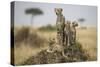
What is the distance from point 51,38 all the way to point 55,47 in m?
0.13

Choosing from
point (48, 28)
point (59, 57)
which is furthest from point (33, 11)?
point (59, 57)

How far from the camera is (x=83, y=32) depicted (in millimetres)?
2703

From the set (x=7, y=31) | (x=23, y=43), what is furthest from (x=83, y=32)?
(x=7, y=31)

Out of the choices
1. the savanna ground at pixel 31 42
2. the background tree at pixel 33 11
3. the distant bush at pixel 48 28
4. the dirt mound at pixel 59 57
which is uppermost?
the background tree at pixel 33 11

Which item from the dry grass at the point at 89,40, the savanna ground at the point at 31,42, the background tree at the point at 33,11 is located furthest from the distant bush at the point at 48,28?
the dry grass at the point at 89,40

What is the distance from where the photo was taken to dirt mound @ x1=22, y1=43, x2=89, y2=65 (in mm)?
2436

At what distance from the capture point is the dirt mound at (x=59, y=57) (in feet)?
7.99

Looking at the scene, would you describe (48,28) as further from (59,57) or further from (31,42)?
(59,57)

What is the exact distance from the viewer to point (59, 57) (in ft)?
8.37

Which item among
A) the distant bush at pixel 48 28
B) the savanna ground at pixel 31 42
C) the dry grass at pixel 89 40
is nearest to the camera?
the savanna ground at pixel 31 42

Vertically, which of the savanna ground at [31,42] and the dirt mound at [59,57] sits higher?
the savanna ground at [31,42]

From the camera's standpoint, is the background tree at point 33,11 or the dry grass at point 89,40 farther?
the dry grass at point 89,40

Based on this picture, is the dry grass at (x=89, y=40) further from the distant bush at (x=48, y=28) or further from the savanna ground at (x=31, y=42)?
the distant bush at (x=48, y=28)

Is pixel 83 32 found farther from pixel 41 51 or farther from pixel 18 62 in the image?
pixel 18 62
